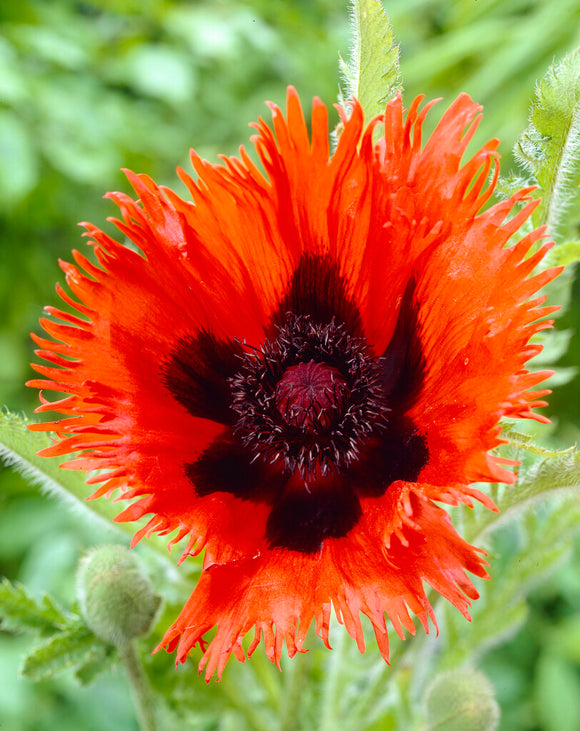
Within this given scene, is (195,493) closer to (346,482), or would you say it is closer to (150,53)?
(346,482)

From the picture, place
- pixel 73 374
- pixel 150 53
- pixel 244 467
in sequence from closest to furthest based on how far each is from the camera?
1. pixel 73 374
2. pixel 244 467
3. pixel 150 53

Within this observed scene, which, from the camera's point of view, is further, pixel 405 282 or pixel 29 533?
pixel 29 533

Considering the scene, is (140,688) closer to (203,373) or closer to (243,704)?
(243,704)

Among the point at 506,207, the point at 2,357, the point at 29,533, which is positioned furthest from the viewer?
the point at 2,357

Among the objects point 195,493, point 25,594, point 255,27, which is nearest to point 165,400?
point 195,493

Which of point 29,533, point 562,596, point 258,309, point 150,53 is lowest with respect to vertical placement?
point 562,596

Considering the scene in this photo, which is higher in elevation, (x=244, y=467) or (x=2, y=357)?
(x=2, y=357)

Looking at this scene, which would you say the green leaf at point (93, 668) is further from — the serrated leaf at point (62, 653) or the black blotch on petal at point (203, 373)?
the black blotch on petal at point (203, 373)

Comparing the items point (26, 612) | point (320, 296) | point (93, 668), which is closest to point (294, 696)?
point (93, 668)
